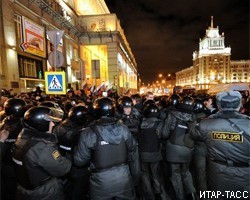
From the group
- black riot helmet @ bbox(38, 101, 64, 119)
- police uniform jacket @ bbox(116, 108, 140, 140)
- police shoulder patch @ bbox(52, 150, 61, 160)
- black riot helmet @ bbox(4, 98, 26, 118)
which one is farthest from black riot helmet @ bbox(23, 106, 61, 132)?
police uniform jacket @ bbox(116, 108, 140, 140)

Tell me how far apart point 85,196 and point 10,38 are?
13.5 meters

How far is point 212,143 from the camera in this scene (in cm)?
289

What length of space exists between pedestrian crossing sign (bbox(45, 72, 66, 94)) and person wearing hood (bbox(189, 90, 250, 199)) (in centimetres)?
483

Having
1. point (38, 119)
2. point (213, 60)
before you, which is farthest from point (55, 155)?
point (213, 60)

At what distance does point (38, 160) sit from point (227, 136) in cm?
254

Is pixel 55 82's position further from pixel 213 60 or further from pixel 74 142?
pixel 213 60

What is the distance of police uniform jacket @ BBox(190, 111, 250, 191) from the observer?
105 inches

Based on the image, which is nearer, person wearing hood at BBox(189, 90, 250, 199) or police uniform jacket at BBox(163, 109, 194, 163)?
person wearing hood at BBox(189, 90, 250, 199)

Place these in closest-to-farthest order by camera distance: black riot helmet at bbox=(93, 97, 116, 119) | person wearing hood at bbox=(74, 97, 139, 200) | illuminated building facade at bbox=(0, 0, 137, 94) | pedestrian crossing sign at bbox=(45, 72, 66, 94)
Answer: person wearing hood at bbox=(74, 97, 139, 200), black riot helmet at bbox=(93, 97, 116, 119), pedestrian crossing sign at bbox=(45, 72, 66, 94), illuminated building facade at bbox=(0, 0, 137, 94)

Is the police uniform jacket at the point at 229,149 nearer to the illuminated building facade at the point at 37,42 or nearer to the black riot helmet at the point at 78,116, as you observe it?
the black riot helmet at the point at 78,116

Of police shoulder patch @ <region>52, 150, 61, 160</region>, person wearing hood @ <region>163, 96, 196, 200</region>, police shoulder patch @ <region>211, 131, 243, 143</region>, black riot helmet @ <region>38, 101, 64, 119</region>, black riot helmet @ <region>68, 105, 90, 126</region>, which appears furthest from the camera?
person wearing hood @ <region>163, 96, 196, 200</region>

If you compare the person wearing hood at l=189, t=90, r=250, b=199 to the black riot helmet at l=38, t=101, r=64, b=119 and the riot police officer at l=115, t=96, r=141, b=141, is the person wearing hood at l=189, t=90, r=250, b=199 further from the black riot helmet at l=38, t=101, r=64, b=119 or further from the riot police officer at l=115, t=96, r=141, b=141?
the black riot helmet at l=38, t=101, r=64, b=119

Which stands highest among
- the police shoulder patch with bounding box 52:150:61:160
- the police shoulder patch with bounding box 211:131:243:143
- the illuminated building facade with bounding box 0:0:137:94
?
the illuminated building facade with bounding box 0:0:137:94

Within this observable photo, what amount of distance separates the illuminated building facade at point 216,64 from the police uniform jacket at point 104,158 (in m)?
121
